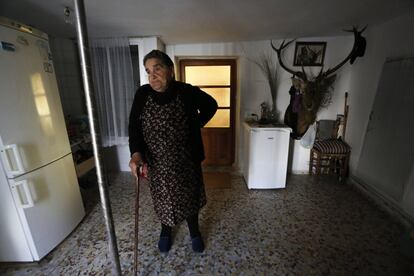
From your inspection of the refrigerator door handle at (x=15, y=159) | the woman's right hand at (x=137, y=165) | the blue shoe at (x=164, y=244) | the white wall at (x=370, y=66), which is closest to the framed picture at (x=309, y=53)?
the white wall at (x=370, y=66)

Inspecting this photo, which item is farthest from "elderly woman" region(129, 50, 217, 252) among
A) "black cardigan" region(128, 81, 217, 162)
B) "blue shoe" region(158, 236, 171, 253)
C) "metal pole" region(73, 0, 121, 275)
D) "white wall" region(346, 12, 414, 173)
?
"white wall" region(346, 12, 414, 173)

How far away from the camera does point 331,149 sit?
2545mm

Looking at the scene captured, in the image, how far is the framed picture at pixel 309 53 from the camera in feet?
8.49

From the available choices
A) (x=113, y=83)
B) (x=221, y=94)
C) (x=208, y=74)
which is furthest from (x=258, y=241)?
(x=113, y=83)

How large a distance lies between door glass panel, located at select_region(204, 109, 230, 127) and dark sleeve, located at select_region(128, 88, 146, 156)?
191cm

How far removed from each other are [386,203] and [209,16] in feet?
8.21

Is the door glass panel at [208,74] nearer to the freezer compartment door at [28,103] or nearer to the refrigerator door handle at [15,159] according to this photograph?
the freezer compartment door at [28,103]

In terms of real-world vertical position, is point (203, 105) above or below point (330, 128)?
above

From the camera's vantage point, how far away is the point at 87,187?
2568mm

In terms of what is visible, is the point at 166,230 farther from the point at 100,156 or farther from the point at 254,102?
the point at 254,102

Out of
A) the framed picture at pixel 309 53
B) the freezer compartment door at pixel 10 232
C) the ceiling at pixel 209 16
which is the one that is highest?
the ceiling at pixel 209 16

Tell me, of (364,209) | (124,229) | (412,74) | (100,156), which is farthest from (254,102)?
(100,156)

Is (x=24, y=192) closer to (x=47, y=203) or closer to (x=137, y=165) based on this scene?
(x=47, y=203)

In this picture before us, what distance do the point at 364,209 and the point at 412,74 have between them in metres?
1.35
